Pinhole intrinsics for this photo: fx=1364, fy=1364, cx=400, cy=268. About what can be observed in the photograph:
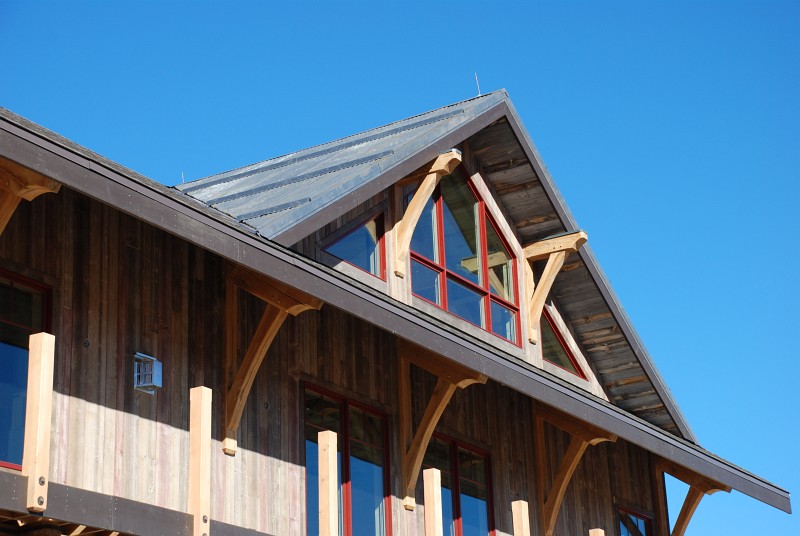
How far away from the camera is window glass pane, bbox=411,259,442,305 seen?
53.2 feet

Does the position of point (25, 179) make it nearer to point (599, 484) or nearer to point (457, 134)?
point (457, 134)

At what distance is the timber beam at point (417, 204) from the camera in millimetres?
15883

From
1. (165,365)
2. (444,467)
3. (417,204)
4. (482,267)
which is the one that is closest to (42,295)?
(165,365)

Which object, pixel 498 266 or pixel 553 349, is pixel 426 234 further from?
pixel 553 349

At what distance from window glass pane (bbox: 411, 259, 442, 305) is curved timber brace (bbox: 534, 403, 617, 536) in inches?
108

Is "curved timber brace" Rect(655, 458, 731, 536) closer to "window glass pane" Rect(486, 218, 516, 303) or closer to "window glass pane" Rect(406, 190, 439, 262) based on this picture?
"window glass pane" Rect(486, 218, 516, 303)

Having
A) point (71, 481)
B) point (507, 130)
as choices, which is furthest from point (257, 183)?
point (71, 481)

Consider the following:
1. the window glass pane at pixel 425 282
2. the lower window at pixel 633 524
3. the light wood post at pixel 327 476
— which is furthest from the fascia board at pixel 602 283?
the light wood post at pixel 327 476

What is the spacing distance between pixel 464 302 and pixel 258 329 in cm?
432

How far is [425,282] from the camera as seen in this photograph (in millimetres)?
16406

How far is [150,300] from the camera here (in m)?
A: 12.9

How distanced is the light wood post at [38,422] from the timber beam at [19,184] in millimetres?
1196

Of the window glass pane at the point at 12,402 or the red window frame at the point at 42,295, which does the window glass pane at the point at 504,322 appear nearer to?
the red window frame at the point at 42,295

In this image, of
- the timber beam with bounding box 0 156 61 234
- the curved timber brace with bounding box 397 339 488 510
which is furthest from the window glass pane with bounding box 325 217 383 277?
the timber beam with bounding box 0 156 61 234
